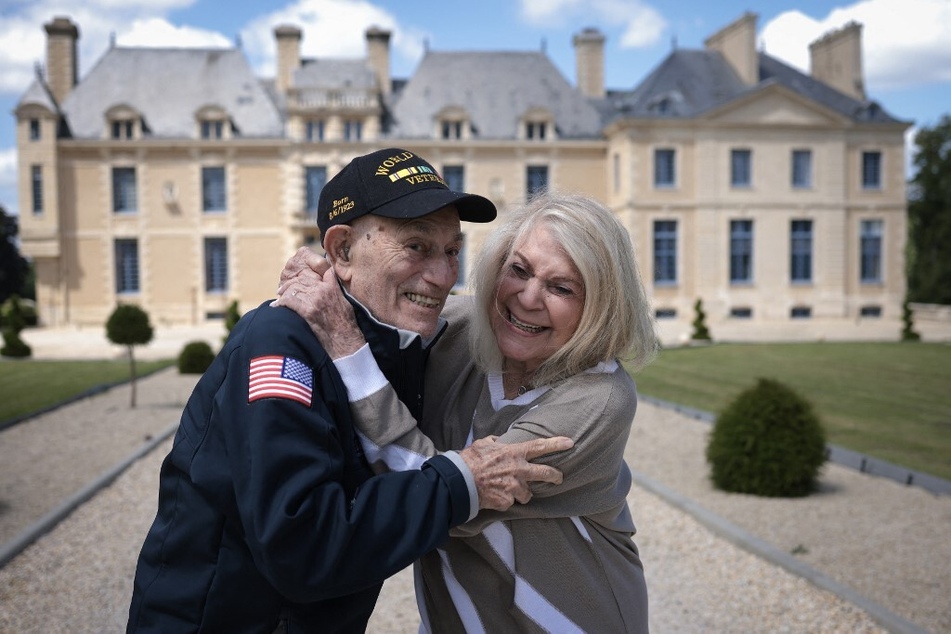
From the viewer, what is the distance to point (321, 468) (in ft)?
4.80

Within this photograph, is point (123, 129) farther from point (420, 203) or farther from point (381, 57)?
point (420, 203)

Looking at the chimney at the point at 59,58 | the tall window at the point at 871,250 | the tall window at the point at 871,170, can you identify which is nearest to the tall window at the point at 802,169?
the tall window at the point at 871,170

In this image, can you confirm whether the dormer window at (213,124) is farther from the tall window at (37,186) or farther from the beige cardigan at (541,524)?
the beige cardigan at (541,524)

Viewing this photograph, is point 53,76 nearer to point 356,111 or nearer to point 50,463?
point 356,111

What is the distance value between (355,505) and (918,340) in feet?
71.9

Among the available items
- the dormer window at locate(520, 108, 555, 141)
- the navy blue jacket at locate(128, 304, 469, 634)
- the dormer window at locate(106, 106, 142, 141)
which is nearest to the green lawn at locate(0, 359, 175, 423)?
the navy blue jacket at locate(128, 304, 469, 634)

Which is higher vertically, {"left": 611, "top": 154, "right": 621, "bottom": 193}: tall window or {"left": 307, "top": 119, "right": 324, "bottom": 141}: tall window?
{"left": 307, "top": 119, "right": 324, "bottom": 141}: tall window

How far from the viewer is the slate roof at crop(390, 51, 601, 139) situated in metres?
29.2

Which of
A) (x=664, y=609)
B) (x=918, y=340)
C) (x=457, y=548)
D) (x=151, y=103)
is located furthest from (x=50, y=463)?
(x=151, y=103)

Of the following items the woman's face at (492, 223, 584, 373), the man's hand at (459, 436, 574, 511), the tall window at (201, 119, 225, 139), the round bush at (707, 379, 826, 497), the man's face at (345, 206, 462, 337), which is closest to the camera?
the man's hand at (459, 436, 574, 511)

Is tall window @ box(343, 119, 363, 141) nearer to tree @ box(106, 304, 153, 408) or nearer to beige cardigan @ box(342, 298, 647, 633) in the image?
tree @ box(106, 304, 153, 408)

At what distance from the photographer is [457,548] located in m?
1.86

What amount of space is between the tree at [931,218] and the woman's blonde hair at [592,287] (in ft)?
117

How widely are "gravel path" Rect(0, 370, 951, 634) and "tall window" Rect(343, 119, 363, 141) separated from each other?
862 inches
